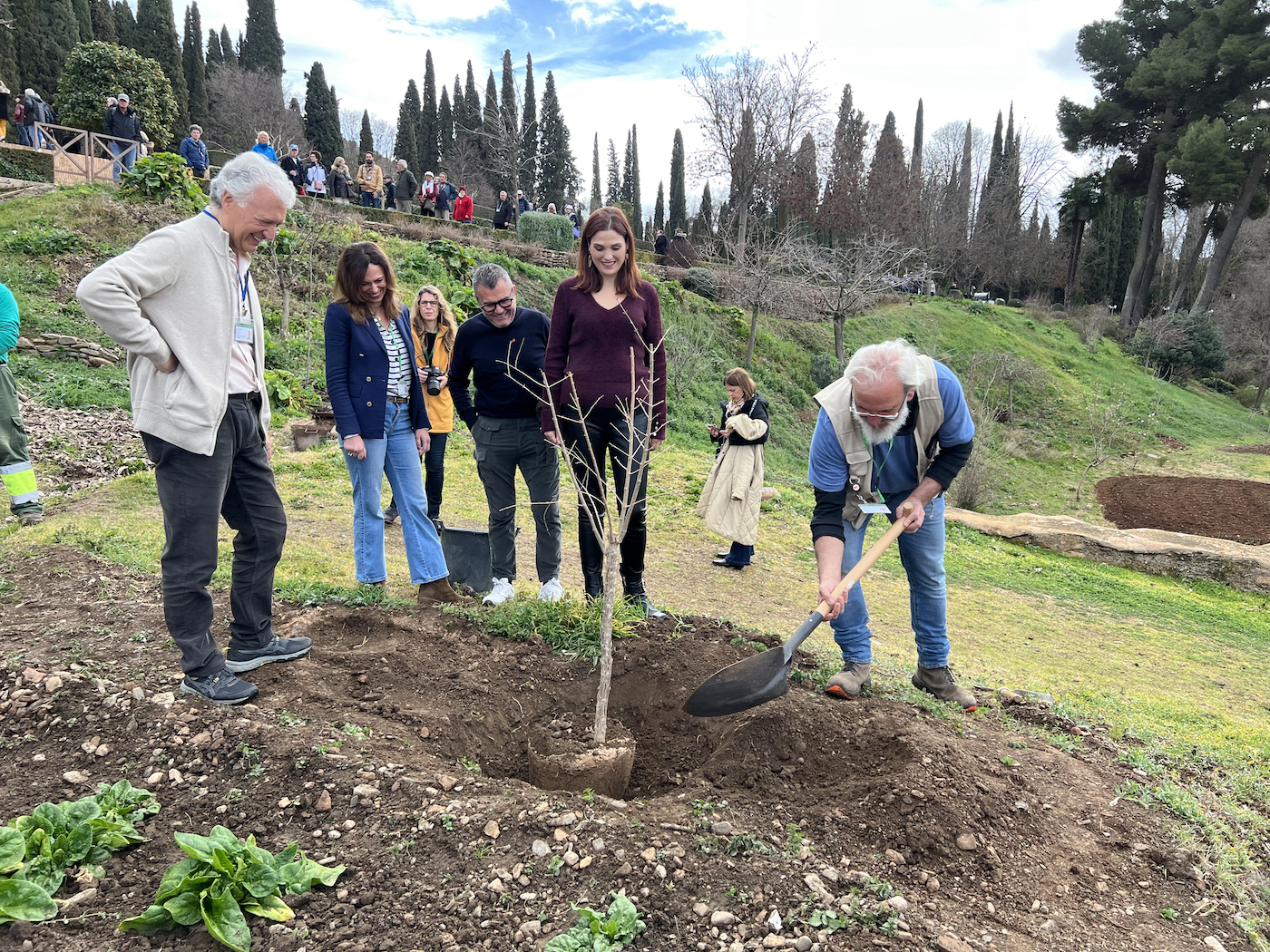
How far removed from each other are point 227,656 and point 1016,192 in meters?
47.8

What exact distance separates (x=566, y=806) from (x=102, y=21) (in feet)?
136

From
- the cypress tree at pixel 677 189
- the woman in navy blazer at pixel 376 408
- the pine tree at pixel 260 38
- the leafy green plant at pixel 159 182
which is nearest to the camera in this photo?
the woman in navy blazer at pixel 376 408

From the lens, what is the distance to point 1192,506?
1462 cm

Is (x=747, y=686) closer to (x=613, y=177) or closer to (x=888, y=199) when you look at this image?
(x=888, y=199)

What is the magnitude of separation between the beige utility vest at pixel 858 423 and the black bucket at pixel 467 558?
2300 millimetres

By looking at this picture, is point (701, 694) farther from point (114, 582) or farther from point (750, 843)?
point (114, 582)

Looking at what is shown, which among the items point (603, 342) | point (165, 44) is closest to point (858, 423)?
point (603, 342)

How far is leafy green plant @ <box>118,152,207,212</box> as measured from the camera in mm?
12375

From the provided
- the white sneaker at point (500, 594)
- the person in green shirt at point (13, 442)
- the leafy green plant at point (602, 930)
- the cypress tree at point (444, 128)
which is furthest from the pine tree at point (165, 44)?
the leafy green plant at point (602, 930)

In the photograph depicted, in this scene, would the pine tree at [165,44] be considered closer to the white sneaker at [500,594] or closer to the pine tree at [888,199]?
the pine tree at [888,199]

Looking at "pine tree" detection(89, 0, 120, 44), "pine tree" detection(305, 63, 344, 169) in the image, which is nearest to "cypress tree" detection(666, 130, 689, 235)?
"pine tree" detection(305, 63, 344, 169)

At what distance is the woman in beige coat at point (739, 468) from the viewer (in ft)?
22.4

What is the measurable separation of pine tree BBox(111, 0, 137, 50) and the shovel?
40897 millimetres

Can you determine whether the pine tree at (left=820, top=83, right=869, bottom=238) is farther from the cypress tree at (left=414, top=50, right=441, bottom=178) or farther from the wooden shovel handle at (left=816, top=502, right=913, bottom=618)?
the wooden shovel handle at (left=816, top=502, right=913, bottom=618)
